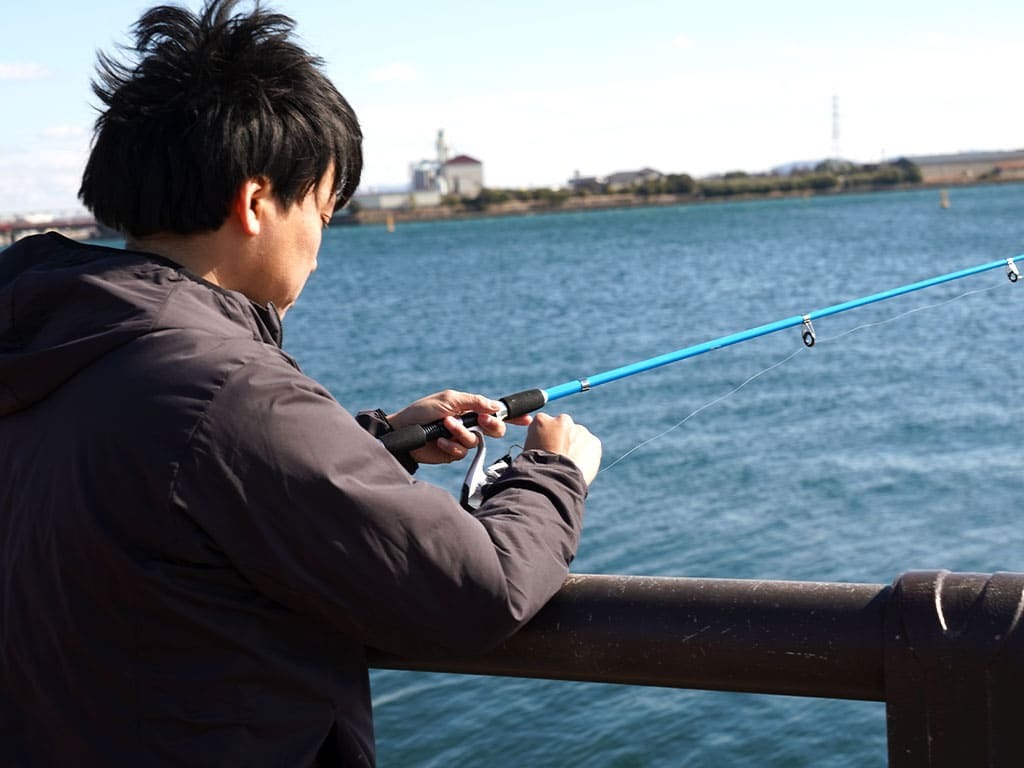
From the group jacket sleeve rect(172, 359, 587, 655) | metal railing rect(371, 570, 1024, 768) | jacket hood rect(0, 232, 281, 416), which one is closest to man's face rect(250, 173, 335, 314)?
jacket hood rect(0, 232, 281, 416)

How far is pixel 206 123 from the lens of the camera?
158 centimetres

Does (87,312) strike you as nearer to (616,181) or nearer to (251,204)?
(251,204)

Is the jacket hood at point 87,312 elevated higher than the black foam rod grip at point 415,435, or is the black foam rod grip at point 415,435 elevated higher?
the jacket hood at point 87,312

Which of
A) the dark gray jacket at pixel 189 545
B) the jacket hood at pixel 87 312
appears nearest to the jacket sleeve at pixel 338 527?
the dark gray jacket at pixel 189 545

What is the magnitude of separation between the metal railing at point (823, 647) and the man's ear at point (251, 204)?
0.57 metres

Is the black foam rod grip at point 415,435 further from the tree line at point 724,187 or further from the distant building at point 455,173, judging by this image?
the distant building at point 455,173

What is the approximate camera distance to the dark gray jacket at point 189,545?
1395 millimetres

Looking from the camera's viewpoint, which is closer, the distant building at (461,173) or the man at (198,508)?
the man at (198,508)

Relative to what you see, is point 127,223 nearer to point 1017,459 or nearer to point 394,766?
point 394,766

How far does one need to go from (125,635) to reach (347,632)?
0.82 ft

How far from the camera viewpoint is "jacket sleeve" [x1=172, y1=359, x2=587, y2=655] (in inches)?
54.6

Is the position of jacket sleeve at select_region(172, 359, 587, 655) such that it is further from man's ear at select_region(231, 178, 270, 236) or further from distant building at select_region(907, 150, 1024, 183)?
distant building at select_region(907, 150, 1024, 183)

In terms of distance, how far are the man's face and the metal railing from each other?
51 centimetres

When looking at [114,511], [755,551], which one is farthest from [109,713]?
[755,551]
